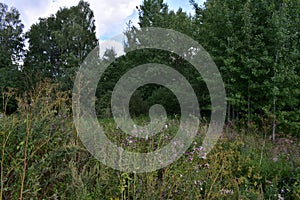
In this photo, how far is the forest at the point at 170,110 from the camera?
2068 mm

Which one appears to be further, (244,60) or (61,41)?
(61,41)

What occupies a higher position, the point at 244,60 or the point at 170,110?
the point at 244,60

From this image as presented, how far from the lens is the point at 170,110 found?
12.7 m

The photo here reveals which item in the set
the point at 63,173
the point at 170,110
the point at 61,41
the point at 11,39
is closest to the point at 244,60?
the point at 170,110

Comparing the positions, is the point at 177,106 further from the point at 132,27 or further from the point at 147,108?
the point at 132,27

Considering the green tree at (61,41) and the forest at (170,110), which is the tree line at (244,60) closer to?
the forest at (170,110)

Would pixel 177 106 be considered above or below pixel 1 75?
below

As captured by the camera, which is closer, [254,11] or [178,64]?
[254,11]

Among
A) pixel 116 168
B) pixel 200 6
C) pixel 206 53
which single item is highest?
pixel 200 6

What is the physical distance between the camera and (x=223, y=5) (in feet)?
29.9

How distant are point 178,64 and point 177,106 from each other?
7.57 feet

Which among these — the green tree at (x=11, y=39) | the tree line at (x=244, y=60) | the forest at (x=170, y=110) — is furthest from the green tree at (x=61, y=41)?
the tree line at (x=244, y=60)

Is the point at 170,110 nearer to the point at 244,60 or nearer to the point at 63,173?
the point at 244,60

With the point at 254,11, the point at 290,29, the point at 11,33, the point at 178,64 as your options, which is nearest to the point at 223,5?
the point at 254,11
